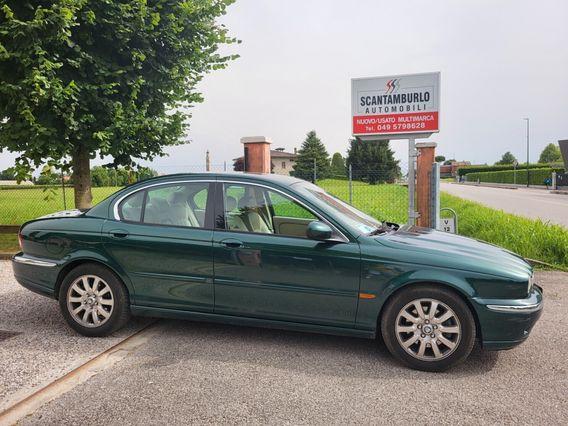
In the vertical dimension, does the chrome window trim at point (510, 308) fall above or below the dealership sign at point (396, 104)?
below

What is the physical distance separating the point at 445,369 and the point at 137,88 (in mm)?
7210

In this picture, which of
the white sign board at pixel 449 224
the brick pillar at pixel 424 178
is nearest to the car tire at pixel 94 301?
the white sign board at pixel 449 224

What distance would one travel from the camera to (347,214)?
417cm

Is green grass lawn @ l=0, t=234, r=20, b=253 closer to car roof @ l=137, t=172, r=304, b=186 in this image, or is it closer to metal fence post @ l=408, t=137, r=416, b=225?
car roof @ l=137, t=172, r=304, b=186

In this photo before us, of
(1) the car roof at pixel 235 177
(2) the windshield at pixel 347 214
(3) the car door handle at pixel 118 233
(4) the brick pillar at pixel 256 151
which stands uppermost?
(4) the brick pillar at pixel 256 151

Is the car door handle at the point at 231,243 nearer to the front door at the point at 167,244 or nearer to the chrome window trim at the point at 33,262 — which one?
the front door at the point at 167,244

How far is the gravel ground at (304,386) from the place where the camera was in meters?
2.84

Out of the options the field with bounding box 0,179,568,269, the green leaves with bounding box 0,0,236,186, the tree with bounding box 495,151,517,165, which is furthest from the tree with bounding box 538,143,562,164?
the green leaves with bounding box 0,0,236,186

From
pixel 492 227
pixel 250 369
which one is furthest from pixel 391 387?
pixel 492 227

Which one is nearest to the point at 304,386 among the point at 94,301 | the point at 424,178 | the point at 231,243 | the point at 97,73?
the point at 231,243

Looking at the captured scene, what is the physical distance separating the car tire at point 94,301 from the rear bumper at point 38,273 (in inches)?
6.8

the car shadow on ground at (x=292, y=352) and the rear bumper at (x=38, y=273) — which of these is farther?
the rear bumper at (x=38, y=273)

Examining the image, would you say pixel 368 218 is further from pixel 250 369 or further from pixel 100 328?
pixel 100 328

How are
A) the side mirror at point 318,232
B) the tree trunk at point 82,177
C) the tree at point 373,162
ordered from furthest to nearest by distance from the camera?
the tree at point 373,162, the tree trunk at point 82,177, the side mirror at point 318,232
